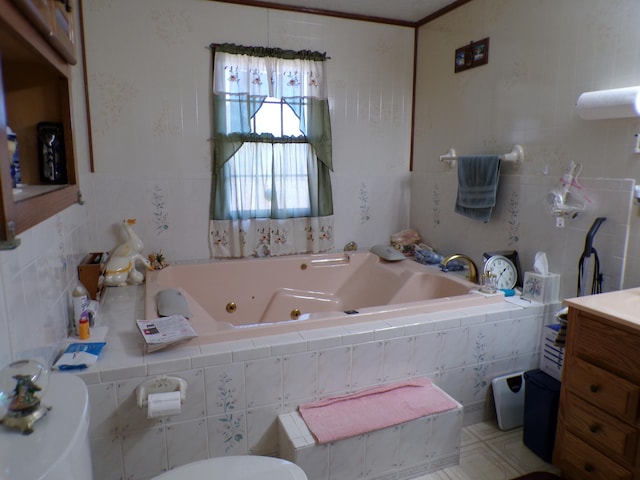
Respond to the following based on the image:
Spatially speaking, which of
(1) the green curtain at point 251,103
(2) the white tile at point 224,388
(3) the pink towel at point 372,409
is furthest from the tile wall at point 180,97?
(3) the pink towel at point 372,409

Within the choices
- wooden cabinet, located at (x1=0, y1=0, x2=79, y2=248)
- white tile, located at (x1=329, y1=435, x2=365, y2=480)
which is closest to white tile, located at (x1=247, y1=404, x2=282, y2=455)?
white tile, located at (x1=329, y1=435, x2=365, y2=480)

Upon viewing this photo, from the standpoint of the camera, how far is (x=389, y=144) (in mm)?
3363

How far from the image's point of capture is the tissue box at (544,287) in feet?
7.22

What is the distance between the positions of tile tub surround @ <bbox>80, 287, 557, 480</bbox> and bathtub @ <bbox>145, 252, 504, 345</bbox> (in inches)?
12.8

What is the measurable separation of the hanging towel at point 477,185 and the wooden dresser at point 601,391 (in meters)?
0.97

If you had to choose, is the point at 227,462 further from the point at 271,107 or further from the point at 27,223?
the point at 271,107

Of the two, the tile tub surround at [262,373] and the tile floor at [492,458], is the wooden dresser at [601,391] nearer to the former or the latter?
the tile floor at [492,458]

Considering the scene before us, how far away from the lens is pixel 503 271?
96.1 inches

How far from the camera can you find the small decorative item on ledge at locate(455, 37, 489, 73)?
2.63 m

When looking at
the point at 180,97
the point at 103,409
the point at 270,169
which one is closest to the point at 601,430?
the point at 103,409

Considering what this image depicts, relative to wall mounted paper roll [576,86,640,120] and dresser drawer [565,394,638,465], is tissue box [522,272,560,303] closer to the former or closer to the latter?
dresser drawer [565,394,638,465]

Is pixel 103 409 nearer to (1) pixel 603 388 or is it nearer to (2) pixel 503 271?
(1) pixel 603 388

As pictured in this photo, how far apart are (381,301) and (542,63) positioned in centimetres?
166

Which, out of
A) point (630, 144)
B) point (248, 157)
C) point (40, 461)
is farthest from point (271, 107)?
point (40, 461)
